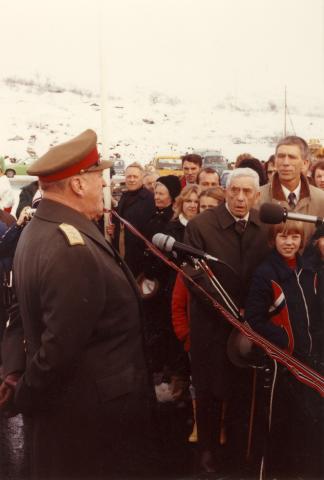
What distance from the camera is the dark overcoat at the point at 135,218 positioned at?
13.4 feet

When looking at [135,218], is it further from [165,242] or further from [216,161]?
[216,161]

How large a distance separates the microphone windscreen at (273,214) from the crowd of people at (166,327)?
29 cm

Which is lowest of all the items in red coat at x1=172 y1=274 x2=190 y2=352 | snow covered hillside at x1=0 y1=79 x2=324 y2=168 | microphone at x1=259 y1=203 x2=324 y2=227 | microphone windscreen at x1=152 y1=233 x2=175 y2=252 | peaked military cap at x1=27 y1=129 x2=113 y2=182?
red coat at x1=172 y1=274 x2=190 y2=352

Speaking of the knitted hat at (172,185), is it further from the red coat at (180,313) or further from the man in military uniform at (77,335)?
the man in military uniform at (77,335)

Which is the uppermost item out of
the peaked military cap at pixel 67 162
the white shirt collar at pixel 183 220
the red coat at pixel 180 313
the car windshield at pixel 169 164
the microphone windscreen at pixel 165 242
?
the car windshield at pixel 169 164

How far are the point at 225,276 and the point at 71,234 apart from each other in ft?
3.75

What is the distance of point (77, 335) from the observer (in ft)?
5.08

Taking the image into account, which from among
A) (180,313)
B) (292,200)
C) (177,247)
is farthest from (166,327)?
(177,247)

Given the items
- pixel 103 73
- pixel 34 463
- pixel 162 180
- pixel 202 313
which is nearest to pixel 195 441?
pixel 202 313

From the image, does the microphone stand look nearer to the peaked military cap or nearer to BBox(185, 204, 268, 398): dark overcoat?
BBox(185, 204, 268, 398): dark overcoat

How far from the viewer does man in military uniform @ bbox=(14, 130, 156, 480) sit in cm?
155

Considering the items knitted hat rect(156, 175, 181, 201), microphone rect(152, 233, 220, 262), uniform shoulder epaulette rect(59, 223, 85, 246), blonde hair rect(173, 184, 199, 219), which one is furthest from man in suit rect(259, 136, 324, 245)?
uniform shoulder epaulette rect(59, 223, 85, 246)

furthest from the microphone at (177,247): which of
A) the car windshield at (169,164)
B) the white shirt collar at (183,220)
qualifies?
the car windshield at (169,164)

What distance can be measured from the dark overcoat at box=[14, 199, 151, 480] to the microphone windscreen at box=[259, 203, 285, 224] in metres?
0.49
